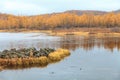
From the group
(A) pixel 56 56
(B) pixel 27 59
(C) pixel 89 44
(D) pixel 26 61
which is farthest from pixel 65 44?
(D) pixel 26 61

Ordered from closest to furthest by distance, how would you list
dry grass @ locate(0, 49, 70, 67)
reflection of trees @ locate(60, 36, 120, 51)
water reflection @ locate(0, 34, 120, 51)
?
1. dry grass @ locate(0, 49, 70, 67)
2. reflection of trees @ locate(60, 36, 120, 51)
3. water reflection @ locate(0, 34, 120, 51)

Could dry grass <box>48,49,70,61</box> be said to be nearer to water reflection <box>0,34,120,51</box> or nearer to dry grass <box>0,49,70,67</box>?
dry grass <box>0,49,70,67</box>

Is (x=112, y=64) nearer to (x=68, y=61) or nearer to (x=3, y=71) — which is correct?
(x=68, y=61)

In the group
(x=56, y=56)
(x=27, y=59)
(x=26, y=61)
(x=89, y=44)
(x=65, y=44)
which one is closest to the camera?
(x=26, y=61)

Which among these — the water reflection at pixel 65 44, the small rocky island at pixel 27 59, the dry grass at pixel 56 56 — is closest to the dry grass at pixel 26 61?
the small rocky island at pixel 27 59

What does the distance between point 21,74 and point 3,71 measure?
9.45 feet

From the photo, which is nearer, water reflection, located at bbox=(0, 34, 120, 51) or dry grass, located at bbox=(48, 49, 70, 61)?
dry grass, located at bbox=(48, 49, 70, 61)

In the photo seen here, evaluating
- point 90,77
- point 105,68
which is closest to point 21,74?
point 90,77

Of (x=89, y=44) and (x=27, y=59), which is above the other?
(x=27, y=59)

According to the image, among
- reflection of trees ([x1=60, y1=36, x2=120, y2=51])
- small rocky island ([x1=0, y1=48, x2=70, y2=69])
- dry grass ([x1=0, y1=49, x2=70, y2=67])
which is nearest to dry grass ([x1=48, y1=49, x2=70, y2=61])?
small rocky island ([x1=0, y1=48, x2=70, y2=69])

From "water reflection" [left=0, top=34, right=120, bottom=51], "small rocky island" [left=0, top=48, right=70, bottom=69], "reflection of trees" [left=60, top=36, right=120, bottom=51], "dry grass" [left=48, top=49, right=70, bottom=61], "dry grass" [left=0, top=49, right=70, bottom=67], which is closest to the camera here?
"dry grass" [left=0, top=49, right=70, bottom=67]

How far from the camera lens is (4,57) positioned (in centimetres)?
4416

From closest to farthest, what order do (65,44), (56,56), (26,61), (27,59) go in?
(26,61) < (27,59) < (56,56) < (65,44)

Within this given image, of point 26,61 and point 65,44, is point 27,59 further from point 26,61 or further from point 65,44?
point 65,44
